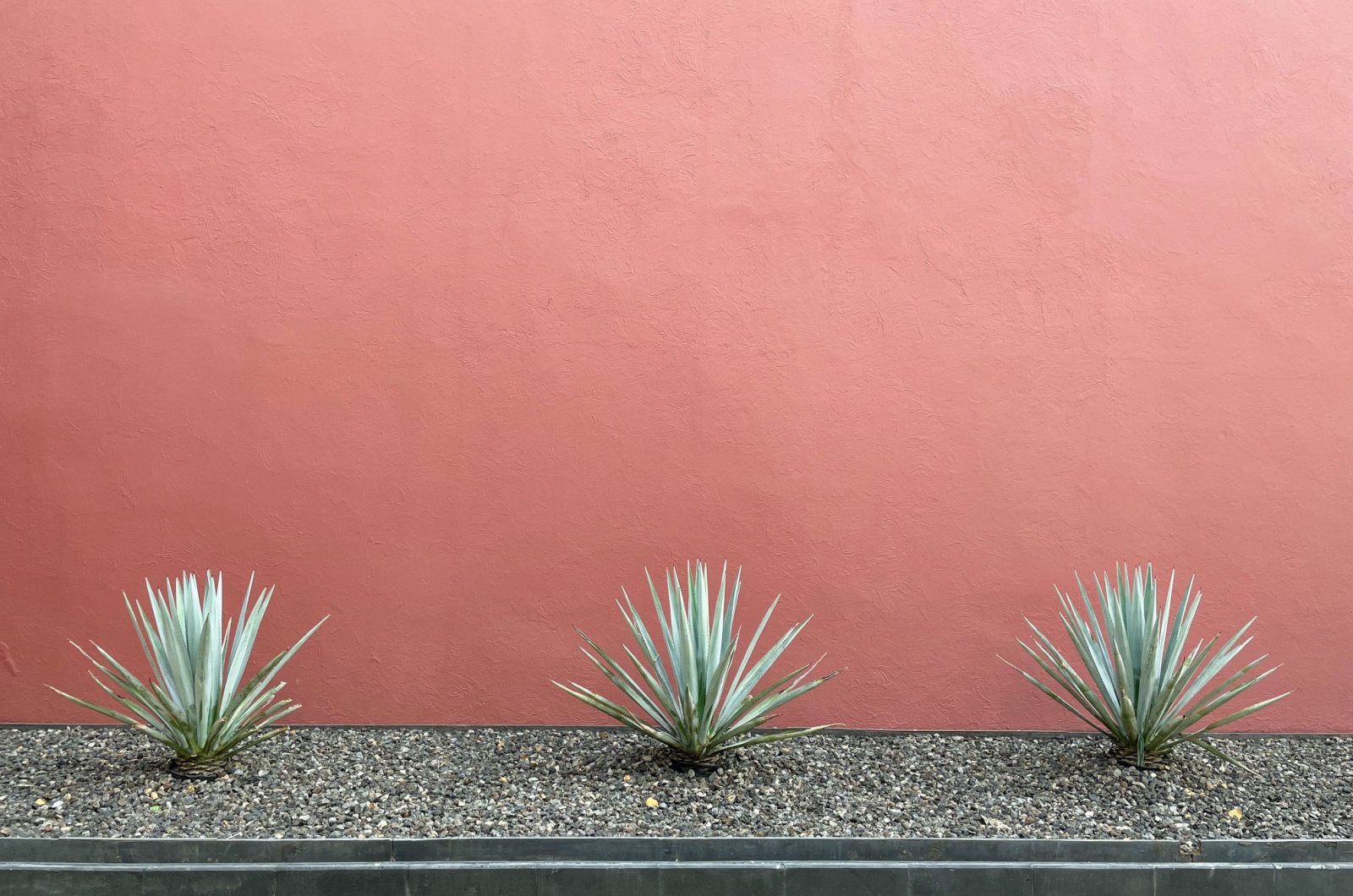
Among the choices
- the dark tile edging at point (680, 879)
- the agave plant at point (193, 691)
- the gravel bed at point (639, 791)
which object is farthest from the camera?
the agave plant at point (193, 691)

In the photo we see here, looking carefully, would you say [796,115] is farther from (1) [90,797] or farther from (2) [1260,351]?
(1) [90,797]

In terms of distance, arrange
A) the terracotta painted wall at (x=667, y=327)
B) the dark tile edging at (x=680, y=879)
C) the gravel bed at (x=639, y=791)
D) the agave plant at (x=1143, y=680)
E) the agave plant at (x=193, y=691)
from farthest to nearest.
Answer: the terracotta painted wall at (x=667, y=327) → the agave plant at (x=1143, y=680) → the agave plant at (x=193, y=691) → the gravel bed at (x=639, y=791) → the dark tile edging at (x=680, y=879)

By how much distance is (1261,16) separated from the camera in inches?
188

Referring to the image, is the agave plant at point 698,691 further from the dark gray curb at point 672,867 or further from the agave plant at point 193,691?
the agave plant at point 193,691

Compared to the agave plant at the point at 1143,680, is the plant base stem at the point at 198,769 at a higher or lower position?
lower

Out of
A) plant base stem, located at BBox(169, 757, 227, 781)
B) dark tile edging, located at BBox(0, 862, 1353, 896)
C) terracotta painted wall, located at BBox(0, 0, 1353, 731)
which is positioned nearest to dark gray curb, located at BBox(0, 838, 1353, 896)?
dark tile edging, located at BBox(0, 862, 1353, 896)

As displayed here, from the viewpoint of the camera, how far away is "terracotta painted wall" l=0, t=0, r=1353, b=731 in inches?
184

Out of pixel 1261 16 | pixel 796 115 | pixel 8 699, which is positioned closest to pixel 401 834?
pixel 8 699

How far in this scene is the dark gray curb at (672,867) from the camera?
3266mm

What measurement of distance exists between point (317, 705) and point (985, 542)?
3015mm

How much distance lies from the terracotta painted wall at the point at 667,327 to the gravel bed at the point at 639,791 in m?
0.37

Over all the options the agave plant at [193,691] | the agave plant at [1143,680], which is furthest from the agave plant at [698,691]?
the agave plant at [193,691]

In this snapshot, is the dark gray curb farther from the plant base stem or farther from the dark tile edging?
the plant base stem

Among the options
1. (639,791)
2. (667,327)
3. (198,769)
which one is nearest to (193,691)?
(198,769)
